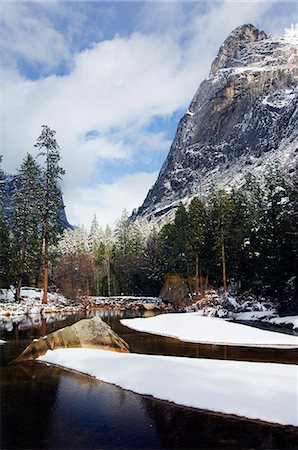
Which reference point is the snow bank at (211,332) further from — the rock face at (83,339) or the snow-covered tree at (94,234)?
the snow-covered tree at (94,234)

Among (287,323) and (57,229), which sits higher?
(57,229)

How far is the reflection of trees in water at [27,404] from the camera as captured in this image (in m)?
7.56

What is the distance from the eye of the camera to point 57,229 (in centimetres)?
3903

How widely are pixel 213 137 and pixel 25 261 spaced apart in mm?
157443

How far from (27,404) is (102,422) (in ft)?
7.54

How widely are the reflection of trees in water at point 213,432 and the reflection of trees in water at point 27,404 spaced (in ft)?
8.09

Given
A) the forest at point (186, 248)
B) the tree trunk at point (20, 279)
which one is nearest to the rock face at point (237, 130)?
the forest at point (186, 248)

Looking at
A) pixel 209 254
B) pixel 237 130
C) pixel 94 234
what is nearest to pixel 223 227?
pixel 209 254

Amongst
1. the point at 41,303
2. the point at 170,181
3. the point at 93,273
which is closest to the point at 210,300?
the point at 41,303

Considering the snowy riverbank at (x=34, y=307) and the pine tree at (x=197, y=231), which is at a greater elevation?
the pine tree at (x=197, y=231)

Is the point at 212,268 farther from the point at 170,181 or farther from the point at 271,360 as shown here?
the point at 170,181

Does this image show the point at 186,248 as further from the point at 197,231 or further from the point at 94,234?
the point at 94,234

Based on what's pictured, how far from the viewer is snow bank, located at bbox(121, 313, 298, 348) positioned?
1958cm

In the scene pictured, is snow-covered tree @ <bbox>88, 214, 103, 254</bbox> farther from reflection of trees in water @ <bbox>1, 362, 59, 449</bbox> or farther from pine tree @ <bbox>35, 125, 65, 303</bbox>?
reflection of trees in water @ <bbox>1, 362, 59, 449</bbox>
